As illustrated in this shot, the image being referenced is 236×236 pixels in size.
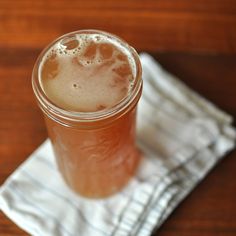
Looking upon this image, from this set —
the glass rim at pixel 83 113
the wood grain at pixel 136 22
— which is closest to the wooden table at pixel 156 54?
the wood grain at pixel 136 22

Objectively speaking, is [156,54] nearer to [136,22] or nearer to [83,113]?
[136,22]

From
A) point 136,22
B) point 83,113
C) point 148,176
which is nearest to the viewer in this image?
point 83,113

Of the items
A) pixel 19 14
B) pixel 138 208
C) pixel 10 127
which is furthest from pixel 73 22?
pixel 138 208

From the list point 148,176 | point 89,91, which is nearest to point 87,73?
point 89,91

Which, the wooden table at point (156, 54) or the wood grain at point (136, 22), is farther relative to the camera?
the wood grain at point (136, 22)

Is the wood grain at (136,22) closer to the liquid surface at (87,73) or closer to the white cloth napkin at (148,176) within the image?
the white cloth napkin at (148,176)

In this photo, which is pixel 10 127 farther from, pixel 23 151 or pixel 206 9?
pixel 206 9

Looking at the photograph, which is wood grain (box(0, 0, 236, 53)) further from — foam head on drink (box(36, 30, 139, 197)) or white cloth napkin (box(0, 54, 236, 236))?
foam head on drink (box(36, 30, 139, 197))
